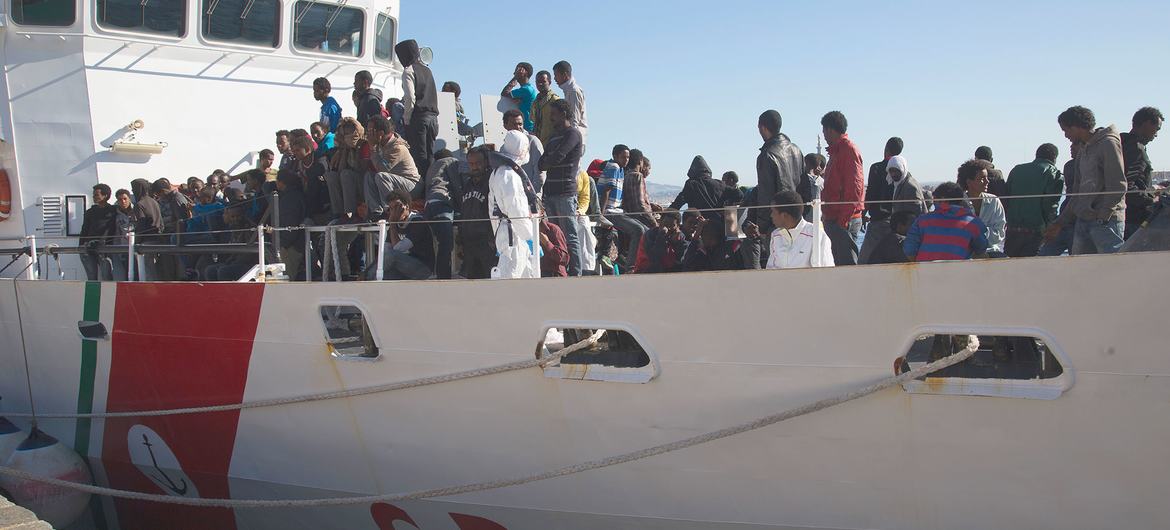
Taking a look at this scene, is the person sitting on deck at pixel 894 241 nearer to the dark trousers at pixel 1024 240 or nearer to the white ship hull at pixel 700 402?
the dark trousers at pixel 1024 240

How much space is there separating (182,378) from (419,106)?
2650 mm

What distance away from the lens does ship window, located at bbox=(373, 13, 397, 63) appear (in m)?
9.74

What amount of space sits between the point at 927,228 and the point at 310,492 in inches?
154

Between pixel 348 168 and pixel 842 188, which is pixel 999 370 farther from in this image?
pixel 348 168

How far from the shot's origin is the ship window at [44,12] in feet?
26.1

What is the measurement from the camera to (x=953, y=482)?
12.8 feet

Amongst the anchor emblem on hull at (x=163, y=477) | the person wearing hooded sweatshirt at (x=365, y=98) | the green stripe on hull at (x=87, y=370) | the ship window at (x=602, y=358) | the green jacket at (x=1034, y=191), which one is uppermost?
the person wearing hooded sweatshirt at (x=365, y=98)

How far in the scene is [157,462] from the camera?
664cm

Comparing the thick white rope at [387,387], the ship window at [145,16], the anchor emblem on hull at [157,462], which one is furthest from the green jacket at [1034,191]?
the ship window at [145,16]

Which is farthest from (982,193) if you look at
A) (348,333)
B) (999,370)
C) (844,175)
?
(348,333)

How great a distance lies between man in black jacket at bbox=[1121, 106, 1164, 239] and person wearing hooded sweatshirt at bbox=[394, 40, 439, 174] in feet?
15.4

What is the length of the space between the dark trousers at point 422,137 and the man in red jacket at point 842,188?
10.1 feet

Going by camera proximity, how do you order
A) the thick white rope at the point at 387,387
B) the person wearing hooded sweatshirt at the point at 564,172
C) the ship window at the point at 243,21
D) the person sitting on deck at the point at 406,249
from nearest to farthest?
the thick white rope at the point at 387,387 < the person sitting on deck at the point at 406,249 < the person wearing hooded sweatshirt at the point at 564,172 < the ship window at the point at 243,21

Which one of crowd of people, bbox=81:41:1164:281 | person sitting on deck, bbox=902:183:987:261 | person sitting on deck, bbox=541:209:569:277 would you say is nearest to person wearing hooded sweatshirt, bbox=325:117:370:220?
crowd of people, bbox=81:41:1164:281
